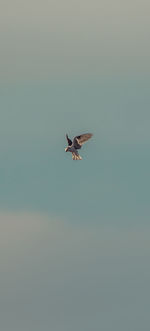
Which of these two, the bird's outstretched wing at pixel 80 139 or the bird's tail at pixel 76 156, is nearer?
the bird's tail at pixel 76 156

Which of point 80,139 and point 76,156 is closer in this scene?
point 76,156

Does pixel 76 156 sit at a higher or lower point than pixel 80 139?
lower

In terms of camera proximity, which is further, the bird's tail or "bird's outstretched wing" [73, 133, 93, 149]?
"bird's outstretched wing" [73, 133, 93, 149]

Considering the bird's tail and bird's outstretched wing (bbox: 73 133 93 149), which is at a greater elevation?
bird's outstretched wing (bbox: 73 133 93 149)

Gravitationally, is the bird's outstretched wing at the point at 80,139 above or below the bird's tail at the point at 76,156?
above

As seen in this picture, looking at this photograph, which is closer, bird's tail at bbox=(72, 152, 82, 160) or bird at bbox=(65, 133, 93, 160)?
bird's tail at bbox=(72, 152, 82, 160)

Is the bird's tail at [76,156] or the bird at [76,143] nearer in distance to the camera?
the bird's tail at [76,156]
